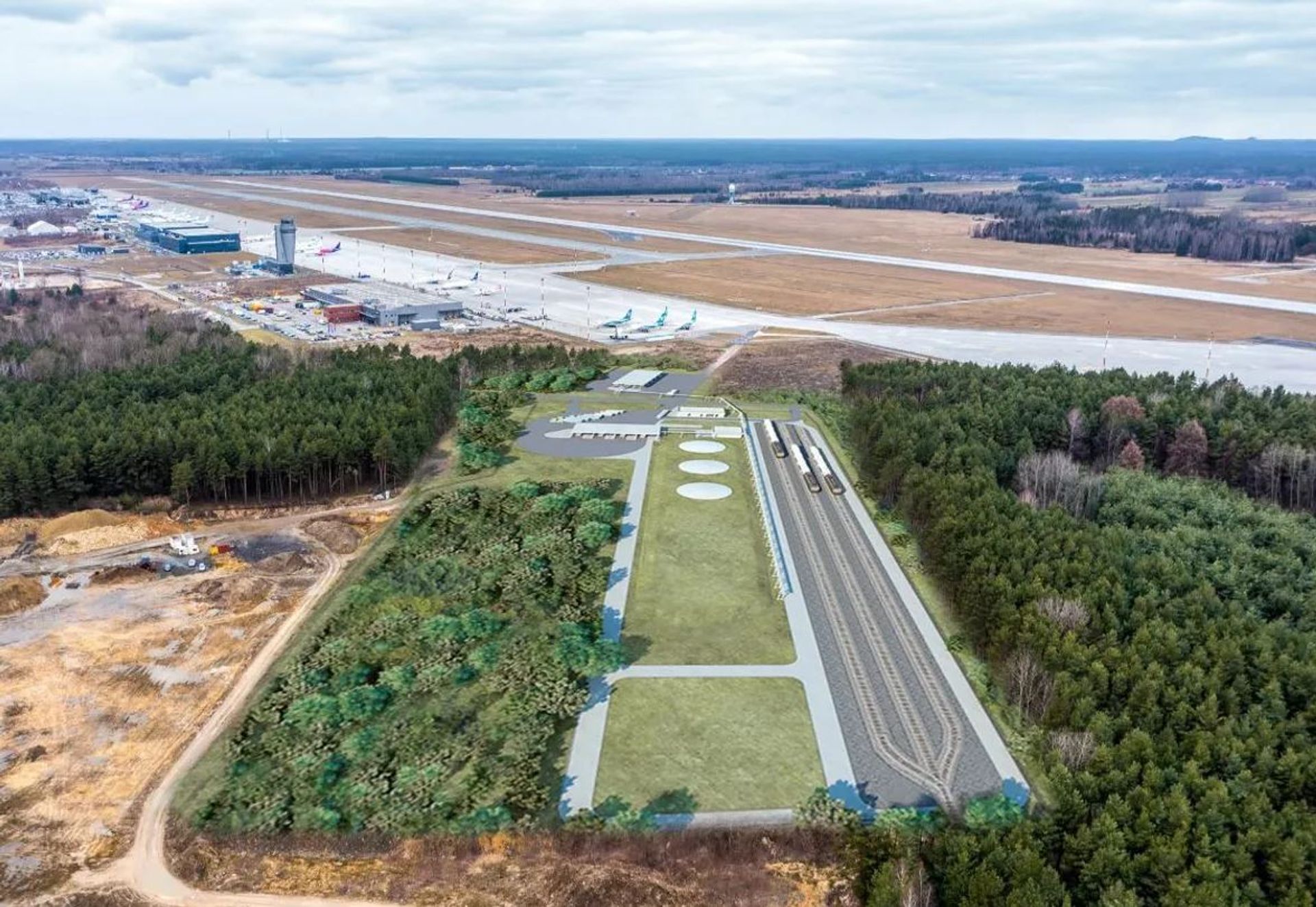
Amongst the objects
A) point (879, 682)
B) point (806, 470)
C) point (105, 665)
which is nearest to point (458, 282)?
point (806, 470)

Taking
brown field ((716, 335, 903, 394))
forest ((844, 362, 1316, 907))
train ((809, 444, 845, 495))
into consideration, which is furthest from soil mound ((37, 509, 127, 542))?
brown field ((716, 335, 903, 394))

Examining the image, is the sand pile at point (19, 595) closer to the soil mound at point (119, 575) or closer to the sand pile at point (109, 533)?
the soil mound at point (119, 575)

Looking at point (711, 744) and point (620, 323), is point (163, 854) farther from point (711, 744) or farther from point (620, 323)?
point (620, 323)

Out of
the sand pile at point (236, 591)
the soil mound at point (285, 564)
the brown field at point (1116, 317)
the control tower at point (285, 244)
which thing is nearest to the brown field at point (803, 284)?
the brown field at point (1116, 317)

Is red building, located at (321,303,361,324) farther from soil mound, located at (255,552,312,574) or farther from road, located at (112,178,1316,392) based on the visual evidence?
soil mound, located at (255,552,312,574)

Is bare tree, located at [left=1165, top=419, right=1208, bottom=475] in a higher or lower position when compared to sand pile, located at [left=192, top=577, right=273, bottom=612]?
higher

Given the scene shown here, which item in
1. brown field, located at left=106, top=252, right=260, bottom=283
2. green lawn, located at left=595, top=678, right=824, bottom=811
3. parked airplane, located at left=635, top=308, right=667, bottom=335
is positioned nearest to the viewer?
green lawn, located at left=595, top=678, right=824, bottom=811

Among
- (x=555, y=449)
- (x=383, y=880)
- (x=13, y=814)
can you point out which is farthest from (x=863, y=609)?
(x=13, y=814)

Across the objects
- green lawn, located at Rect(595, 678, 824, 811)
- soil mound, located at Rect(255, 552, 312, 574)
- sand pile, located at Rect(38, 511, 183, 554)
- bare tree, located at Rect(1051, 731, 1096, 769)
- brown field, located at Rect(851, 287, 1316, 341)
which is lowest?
green lawn, located at Rect(595, 678, 824, 811)
